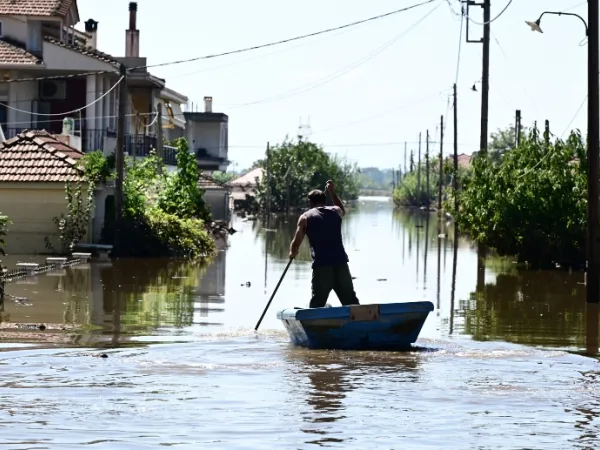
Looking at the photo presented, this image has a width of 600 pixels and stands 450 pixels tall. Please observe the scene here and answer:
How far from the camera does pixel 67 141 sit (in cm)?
4253

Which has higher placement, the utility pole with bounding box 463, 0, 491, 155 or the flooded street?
the utility pole with bounding box 463, 0, 491, 155

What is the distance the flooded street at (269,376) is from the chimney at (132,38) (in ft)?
138

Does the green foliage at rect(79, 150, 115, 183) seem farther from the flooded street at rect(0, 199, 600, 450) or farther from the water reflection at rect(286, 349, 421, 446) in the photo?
the water reflection at rect(286, 349, 421, 446)

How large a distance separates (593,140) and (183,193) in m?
22.1

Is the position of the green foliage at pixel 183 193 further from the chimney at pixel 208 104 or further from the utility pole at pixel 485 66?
the chimney at pixel 208 104

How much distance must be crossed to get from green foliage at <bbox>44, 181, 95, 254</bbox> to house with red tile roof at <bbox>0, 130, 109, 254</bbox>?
6.3 inches

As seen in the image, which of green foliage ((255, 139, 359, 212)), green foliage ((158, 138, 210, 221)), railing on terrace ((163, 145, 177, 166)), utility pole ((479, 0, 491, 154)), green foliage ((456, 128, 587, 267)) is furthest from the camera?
green foliage ((255, 139, 359, 212))

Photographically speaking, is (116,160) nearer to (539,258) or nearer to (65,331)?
(539,258)

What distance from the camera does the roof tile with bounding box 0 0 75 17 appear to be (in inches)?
2020

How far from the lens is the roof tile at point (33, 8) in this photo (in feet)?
168

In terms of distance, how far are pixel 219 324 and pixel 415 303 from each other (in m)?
4.76

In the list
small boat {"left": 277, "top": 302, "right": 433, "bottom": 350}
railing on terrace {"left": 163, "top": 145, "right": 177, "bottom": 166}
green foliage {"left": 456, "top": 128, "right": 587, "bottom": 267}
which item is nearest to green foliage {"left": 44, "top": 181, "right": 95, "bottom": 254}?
green foliage {"left": 456, "top": 128, "right": 587, "bottom": 267}


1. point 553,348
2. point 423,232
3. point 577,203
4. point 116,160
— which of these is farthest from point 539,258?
point 423,232

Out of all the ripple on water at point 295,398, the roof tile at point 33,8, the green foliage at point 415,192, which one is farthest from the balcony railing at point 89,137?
the green foliage at point 415,192
